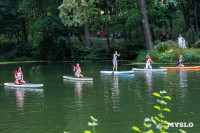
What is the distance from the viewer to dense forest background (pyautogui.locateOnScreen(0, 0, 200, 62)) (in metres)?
45.7

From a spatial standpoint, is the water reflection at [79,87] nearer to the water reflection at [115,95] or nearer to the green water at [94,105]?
the green water at [94,105]

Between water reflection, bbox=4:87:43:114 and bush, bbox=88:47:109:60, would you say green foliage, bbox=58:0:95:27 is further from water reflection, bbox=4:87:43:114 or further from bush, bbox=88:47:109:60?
water reflection, bbox=4:87:43:114

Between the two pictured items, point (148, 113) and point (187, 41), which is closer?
point (148, 113)

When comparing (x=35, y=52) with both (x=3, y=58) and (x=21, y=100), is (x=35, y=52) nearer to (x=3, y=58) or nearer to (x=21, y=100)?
(x=3, y=58)

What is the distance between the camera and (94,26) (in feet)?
165

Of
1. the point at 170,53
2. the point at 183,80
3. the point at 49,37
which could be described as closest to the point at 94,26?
the point at 49,37

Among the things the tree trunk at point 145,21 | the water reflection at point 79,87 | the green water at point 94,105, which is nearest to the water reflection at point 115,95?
the green water at point 94,105

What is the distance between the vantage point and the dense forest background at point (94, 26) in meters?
45.7

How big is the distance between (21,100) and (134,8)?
3176 centimetres

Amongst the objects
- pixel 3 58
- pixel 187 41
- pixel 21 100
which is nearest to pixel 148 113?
pixel 21 100

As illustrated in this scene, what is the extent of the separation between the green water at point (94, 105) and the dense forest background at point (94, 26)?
1883cm

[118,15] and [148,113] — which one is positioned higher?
[118,15]

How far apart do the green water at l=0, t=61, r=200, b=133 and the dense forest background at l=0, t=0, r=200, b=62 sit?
61.8 feet

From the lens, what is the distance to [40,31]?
179ft
